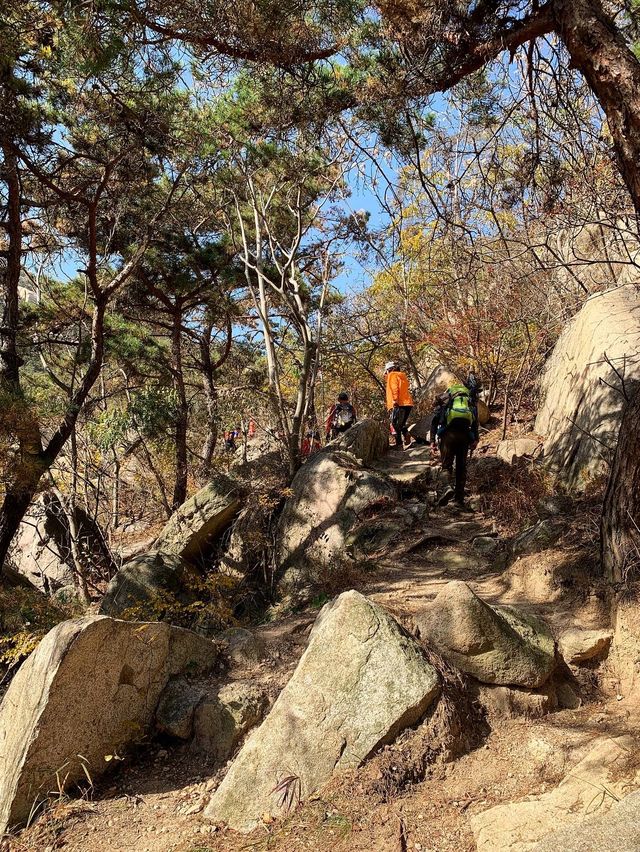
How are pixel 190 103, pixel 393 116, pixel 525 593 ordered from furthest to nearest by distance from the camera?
pixel 190 103
pixel 525 593
pixel 393 116

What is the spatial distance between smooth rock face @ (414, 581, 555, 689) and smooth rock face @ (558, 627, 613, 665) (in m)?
0.18

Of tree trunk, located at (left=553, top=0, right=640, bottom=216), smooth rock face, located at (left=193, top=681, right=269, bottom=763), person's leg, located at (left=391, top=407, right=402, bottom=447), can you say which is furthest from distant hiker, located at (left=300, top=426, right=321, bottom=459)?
tree trunk, located at (left=553, top=0, right=640, bottom=216)

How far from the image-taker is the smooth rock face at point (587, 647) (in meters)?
5.04

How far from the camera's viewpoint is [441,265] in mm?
15219

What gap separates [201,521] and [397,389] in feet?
15.0

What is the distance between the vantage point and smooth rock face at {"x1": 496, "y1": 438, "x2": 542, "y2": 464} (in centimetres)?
1057

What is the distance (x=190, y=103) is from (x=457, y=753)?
10173 millimetres

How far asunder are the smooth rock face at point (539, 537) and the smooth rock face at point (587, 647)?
1.55 m

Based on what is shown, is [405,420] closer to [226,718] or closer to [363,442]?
[363,442]

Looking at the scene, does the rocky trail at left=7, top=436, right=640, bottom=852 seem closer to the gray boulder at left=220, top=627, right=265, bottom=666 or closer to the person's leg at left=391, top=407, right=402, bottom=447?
the gray boulder at left=220, top=627, right=265, bottom=666

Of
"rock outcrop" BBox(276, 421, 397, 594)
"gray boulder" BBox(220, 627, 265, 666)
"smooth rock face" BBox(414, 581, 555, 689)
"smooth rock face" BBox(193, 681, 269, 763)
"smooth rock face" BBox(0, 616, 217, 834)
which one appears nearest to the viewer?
"smooth rock face" BBox(0, 616, 217, 834)

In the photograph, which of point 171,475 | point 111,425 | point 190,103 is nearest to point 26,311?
point 111,425

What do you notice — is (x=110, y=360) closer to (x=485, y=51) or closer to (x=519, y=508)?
(x=519, y=508)

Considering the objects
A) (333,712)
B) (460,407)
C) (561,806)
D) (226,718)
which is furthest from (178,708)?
(460,407)
